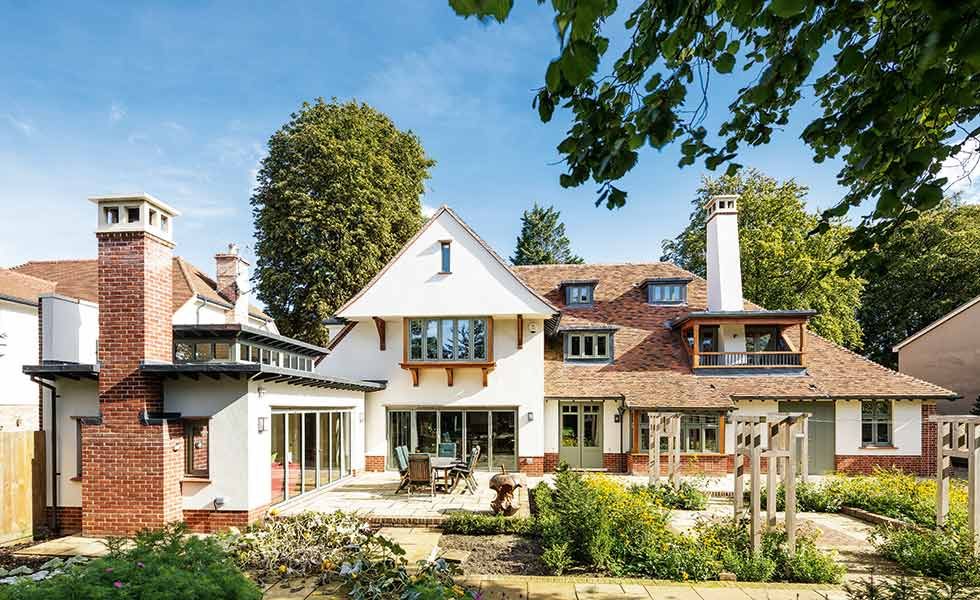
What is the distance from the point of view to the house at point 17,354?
669 inches

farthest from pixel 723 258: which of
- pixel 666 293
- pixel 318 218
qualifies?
pixel 318 218

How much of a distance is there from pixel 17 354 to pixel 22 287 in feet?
9.51

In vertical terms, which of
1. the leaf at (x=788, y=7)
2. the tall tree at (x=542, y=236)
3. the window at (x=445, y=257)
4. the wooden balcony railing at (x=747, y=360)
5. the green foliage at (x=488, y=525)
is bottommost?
the green foliage at (x=488, y=525)

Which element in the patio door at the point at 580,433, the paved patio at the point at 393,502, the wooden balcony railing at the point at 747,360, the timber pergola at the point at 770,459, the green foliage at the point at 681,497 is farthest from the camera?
the wooden balcony railing at the point at 747,360

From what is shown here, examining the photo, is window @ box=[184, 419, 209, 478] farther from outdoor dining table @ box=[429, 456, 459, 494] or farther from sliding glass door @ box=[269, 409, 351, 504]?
outdoor dining table @ box=[429, 456, 459, 494]

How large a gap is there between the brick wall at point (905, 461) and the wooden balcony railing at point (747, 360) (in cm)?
311

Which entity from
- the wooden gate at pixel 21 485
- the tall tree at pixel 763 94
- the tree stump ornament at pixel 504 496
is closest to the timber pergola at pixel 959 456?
the tall tree at pixel 763 94

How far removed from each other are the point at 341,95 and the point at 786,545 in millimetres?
26326

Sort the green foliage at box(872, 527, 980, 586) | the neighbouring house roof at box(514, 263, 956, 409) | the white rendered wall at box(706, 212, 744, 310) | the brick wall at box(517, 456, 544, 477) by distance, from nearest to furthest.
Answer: the green foliage at box(872, 527, 980, 586)
the brick wall at box(517, 456, 544, 477)
the neighbouring house roof at box(514, 263, 956, 409)
the white rendered wall at box(706, 212, 744, 310)

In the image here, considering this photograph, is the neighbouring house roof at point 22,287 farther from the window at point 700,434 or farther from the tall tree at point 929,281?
the tall tree at point 929,281

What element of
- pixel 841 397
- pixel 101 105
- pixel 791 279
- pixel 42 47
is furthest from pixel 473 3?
pixel 791 279

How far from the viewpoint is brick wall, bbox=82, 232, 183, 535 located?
8773 millimetres

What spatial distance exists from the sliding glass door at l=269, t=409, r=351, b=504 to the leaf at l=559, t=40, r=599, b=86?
9.95m

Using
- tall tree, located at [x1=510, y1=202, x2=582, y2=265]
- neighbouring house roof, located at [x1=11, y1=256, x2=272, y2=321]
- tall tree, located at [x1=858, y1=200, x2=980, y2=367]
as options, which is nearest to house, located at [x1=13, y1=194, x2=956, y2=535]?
neighbouring house roof, located at [x1=11, y1=256, x2=272, y2=321]
